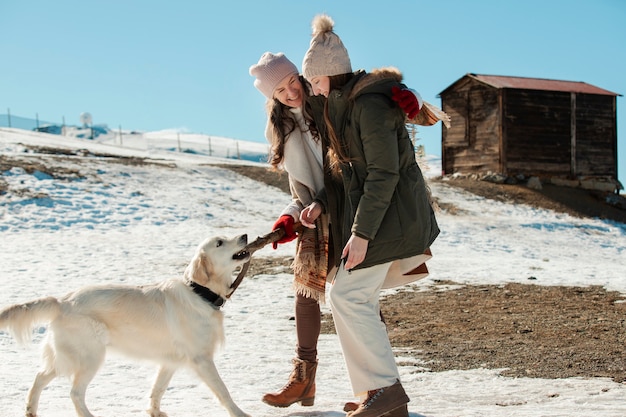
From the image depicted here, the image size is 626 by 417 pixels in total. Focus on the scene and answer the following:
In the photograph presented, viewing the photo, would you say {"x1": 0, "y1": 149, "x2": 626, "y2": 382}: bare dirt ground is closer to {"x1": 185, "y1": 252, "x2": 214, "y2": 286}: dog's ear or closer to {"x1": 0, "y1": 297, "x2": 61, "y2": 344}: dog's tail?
{"x1": 185, "y1": 252, "x2": 214, "y2": 286}: dog's ear

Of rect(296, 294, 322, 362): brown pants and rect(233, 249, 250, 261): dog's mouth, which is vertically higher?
rect(233, 249, 250, 261): dog's mouth

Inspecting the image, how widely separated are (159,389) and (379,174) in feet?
6.93

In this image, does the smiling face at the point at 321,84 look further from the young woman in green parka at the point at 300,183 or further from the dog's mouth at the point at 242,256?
the dog's mouth at the point at 242,256

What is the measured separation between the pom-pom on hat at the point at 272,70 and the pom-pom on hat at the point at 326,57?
1.58 ft

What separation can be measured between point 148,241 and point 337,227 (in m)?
11.0

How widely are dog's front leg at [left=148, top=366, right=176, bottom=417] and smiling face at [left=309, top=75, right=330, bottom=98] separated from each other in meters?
2.08

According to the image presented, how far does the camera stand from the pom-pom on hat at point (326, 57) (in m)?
3.79

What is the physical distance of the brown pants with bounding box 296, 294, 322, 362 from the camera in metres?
4.43

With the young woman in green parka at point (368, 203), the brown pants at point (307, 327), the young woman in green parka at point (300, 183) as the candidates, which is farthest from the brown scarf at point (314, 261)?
the young woman in green parka at point (368, 203)

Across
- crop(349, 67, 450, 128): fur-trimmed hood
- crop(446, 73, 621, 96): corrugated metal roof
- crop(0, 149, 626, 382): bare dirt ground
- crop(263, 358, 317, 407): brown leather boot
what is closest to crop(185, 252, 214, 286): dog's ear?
crop(263, 358, 317, 407): brown leather boot

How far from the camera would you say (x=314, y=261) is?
4.23 m

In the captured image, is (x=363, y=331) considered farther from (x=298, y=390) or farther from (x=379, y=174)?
(x=379, y=174)

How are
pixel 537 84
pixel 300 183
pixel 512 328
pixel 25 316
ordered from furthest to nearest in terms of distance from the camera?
pixel 537 84, pixel 512 328, pixel 300 183, pixel 25 316

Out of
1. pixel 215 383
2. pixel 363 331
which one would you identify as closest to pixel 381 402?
pixel 363 331
